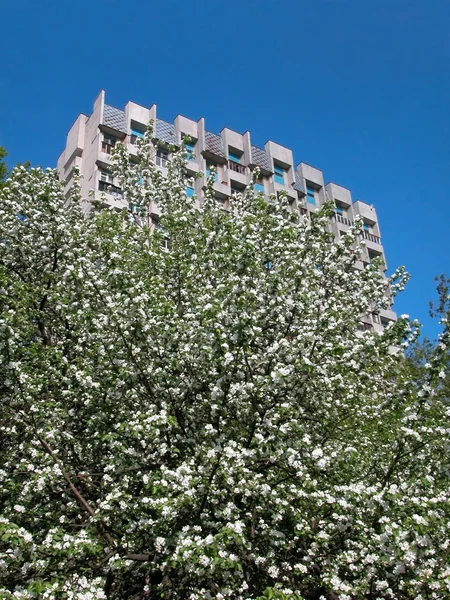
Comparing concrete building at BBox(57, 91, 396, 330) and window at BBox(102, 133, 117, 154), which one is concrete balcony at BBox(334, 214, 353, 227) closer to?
concrete building at BBox(57, 91, 396, 330)

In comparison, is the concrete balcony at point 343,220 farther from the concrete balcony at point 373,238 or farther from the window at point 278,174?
the window at point 278,174

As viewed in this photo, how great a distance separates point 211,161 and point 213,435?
1432 inches

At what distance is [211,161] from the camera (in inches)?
1623

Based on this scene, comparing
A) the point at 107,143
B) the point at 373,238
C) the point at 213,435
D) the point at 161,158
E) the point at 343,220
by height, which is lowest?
the point at 213,435

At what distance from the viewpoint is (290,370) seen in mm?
7613

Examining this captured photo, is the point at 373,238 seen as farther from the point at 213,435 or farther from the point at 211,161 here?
the point at 213,435

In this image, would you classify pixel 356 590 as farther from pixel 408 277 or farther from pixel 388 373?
pixel 408 277

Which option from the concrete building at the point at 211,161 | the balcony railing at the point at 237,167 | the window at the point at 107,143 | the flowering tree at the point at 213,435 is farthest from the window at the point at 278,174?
the flowering tree at the point at 213,435

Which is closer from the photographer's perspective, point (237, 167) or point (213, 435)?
point (213, 435)

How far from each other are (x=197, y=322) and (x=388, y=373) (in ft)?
15.4

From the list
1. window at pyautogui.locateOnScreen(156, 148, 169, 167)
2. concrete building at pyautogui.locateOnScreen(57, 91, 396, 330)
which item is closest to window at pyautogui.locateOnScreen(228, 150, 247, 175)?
concrete building at pyautogui.locateOnScreen(57, 91, 396, 330)

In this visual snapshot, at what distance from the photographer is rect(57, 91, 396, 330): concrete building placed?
34.6 meters

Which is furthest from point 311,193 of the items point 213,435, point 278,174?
point 213,435

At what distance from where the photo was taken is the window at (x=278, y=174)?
147ft
